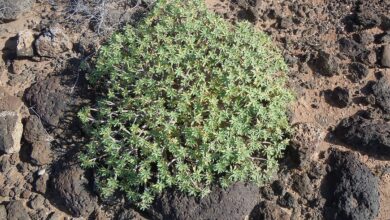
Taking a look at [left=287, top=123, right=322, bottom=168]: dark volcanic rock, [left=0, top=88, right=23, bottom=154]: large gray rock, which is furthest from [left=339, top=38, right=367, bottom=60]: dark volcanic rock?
[left=0, top=88, right=23, bottom=154]: large gray rock

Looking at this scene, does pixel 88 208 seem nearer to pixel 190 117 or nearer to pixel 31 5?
pixel 190 117

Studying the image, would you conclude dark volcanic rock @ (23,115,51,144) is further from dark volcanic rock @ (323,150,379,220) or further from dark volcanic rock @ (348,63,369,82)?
dark volcanic rock @ (348,63,369,82)

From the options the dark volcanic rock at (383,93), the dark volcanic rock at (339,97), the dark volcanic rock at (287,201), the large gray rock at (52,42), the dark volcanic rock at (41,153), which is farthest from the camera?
the large gray rock at (52,42)

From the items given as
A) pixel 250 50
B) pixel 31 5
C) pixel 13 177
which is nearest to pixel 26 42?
pixel 31 5

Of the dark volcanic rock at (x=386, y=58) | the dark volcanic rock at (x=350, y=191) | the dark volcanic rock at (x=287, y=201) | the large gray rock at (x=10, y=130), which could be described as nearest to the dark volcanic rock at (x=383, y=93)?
the dark volcanic rock at (x=386, y=58)

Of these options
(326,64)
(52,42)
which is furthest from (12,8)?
(326,64)

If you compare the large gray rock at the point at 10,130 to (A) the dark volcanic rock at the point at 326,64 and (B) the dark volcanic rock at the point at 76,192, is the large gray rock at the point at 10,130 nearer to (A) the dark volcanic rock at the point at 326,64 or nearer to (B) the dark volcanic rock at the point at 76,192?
(B) the dark volcanic rock at the point at 76,192
